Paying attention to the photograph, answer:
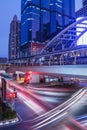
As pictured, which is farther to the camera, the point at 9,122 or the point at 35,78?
the point at 35,78

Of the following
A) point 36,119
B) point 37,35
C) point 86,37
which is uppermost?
point 37,35

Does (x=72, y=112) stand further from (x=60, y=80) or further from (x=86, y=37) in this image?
(x=86, y=37)

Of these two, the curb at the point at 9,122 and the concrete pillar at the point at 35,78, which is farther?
the concrete pillar at the point at 35,78

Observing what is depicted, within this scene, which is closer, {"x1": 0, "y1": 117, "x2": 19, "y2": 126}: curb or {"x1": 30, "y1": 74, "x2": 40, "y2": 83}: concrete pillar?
{"x1": 0, "y1": 117, "x2": 19, "y2": 126}: curb

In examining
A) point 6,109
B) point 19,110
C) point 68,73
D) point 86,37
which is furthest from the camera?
point 86,37

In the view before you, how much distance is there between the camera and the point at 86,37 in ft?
285

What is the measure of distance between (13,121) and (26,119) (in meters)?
1.99

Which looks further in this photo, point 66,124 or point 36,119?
point 36,119

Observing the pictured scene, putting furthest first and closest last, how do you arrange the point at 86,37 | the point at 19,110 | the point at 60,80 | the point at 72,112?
1. the point at 86,37
2. the point at 60,80
3. the point at 19,110
4. the point at 72,112

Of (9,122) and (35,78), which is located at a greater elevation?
(35,78)

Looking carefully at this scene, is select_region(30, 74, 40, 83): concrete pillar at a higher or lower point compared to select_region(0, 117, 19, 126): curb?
higher

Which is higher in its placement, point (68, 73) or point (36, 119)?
point (68, 73)

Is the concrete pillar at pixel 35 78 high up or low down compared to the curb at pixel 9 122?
up

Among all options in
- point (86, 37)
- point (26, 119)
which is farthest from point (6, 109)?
point (86, 37)
